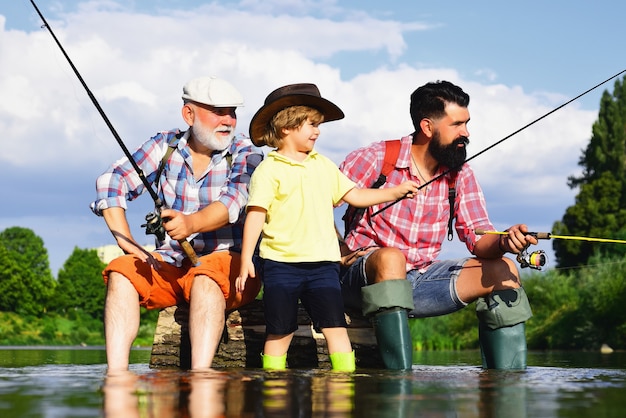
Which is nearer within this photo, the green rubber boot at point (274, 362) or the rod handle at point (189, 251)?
the green rubber boot at point (274, 362)

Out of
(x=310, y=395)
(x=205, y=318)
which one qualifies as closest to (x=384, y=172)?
(x=205, y=318)

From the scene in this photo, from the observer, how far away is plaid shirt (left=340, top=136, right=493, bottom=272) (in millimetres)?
6266

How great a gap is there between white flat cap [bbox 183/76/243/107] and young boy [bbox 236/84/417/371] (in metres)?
0.49

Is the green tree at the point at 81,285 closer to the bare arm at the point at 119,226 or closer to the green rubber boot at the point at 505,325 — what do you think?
the bare arm at the point at 119,226

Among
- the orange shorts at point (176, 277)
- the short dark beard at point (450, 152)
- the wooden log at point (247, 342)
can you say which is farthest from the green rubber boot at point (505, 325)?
the orange shorts at point (176, 277)

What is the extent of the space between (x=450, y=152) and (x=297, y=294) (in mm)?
1441

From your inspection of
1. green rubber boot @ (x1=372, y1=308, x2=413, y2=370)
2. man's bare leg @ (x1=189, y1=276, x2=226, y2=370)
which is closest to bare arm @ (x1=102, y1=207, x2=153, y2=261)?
man's bare leg @ (x1=189, y1=276, x2=226, y2=370)

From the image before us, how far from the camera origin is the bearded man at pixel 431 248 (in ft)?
19.1

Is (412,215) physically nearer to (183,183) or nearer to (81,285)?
(183,183)

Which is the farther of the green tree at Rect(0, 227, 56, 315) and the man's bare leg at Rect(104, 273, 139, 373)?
the green tree at Rect(0, 227, 56, 315)

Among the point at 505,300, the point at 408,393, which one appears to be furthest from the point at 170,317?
the point at 408,393

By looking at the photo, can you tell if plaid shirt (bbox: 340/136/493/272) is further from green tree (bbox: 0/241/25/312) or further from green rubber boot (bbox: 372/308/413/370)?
green tree (bbox: 0/241/25/312)

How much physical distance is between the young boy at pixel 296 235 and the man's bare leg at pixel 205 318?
0.31 metres

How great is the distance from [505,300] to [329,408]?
115 inches
